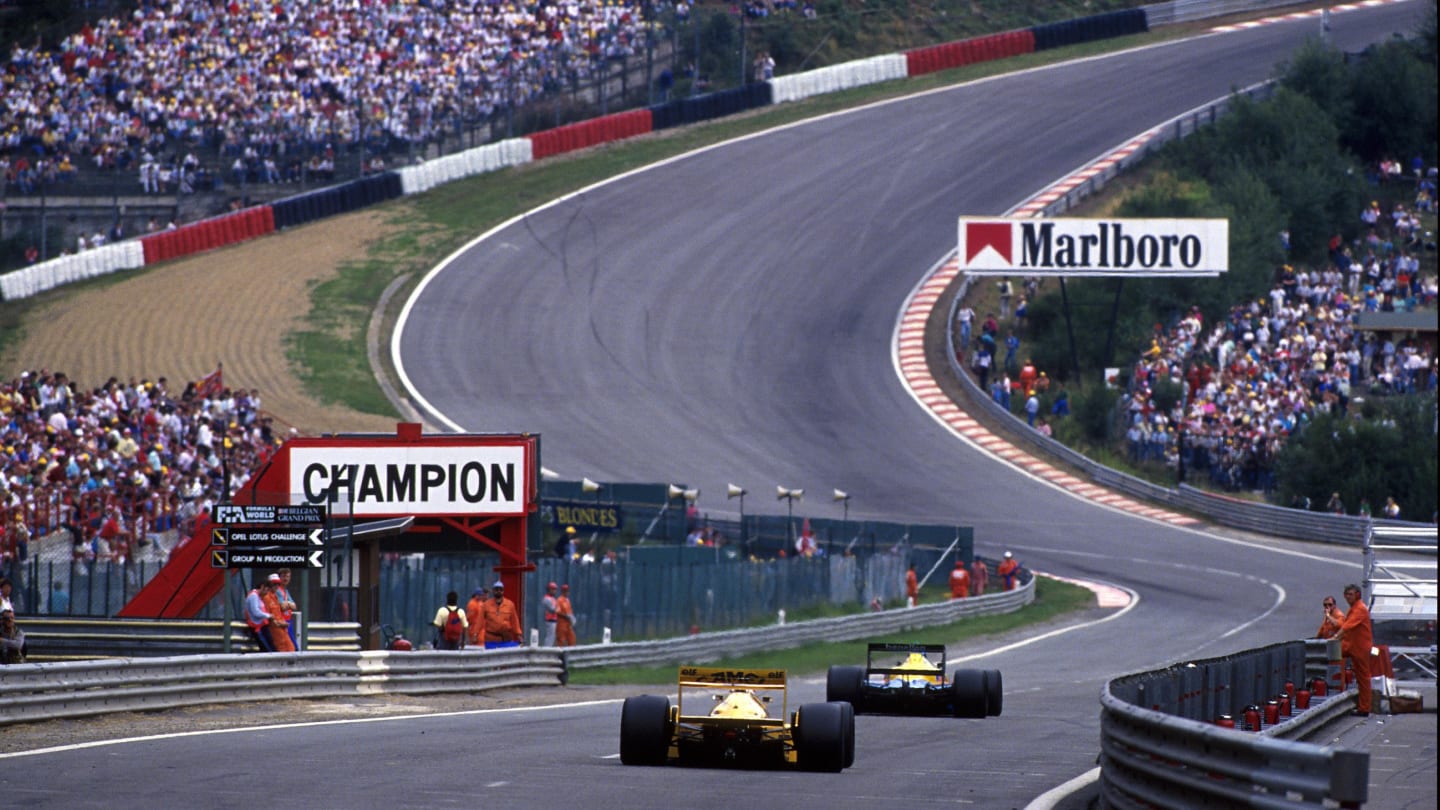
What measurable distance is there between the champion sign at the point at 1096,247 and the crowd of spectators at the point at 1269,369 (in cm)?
211

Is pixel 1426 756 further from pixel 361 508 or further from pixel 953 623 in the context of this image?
pixel 953 623

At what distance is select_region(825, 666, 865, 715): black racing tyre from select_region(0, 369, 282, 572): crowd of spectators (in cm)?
1101

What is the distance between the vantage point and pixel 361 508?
76.3ft

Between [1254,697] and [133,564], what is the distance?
44.2 feet


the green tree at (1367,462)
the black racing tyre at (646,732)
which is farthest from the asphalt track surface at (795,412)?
the green tree at (1367,462)

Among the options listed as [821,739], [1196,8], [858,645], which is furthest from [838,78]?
[821,739]

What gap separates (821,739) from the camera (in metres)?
14.2

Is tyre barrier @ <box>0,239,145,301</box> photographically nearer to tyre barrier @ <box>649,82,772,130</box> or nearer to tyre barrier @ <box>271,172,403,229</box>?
tyre barrier @ <box>271,172,403,229</box>

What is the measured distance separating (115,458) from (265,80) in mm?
28803

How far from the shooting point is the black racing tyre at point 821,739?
1423 cm

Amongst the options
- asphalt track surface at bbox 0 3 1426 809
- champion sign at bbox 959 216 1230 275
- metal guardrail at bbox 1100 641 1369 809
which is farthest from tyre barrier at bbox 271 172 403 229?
metal guardrail at bbox 1100 641 1369 809

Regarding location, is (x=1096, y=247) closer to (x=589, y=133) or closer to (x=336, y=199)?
(x=589, y=133)

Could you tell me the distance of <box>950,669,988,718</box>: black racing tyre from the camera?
19.2 metres

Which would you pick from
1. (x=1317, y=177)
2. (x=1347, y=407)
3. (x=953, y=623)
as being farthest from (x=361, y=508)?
(x=1317, y=177)
